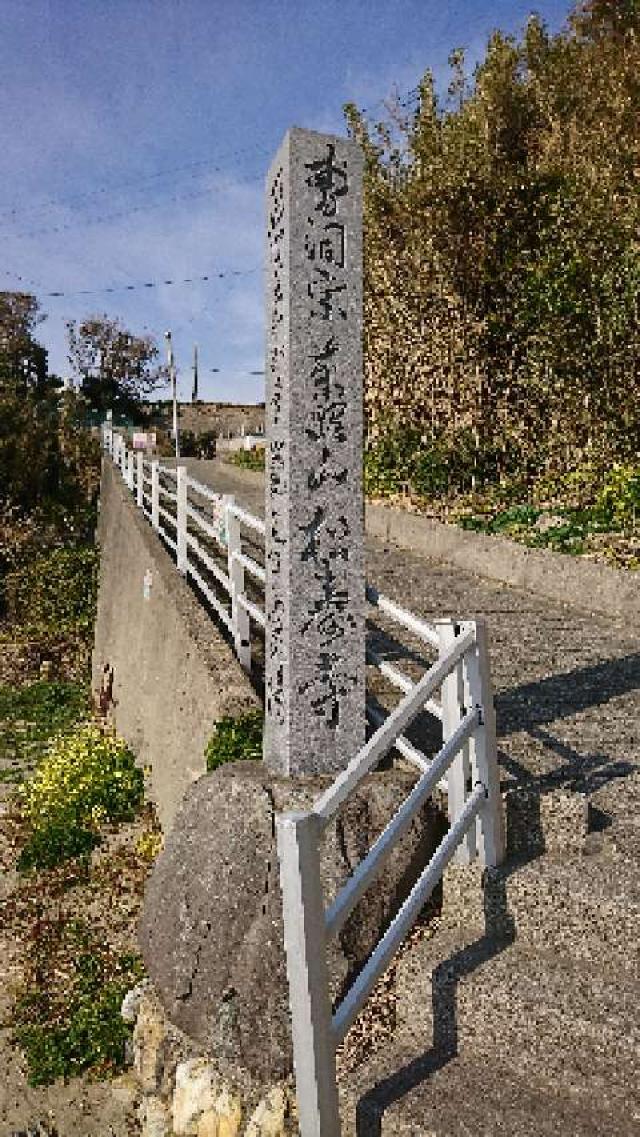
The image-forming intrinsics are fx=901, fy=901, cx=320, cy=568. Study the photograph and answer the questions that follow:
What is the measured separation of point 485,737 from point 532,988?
91cm

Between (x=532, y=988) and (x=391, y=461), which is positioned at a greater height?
(x=391, y=461)

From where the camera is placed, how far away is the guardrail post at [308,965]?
8.36 ft

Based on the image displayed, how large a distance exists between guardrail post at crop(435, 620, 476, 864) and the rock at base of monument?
380 mm

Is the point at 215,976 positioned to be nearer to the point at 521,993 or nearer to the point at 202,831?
the point at 202,831

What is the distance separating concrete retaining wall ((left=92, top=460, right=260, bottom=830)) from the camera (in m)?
5.96

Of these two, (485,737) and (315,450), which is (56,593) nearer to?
(315,450)

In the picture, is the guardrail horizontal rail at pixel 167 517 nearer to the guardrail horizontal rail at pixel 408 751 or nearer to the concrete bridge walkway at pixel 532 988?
the guardrail horizontal rail at pixel 408 751

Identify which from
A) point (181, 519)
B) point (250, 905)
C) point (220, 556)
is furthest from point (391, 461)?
point (250, 905)

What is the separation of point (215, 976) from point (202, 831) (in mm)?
645

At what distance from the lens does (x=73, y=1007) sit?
521 cm

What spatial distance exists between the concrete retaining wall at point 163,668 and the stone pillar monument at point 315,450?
1.24m

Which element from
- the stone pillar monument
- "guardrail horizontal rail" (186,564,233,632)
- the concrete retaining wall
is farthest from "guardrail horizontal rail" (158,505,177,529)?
the stone pillar monument

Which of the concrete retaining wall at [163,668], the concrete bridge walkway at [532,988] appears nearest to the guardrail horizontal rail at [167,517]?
the concrete retaining wall at [163,668]

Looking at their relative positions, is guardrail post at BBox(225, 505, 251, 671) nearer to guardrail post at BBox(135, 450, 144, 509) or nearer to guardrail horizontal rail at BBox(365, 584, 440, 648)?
guardrail horizontal rail at BBox(365, 584, 440, 648)
